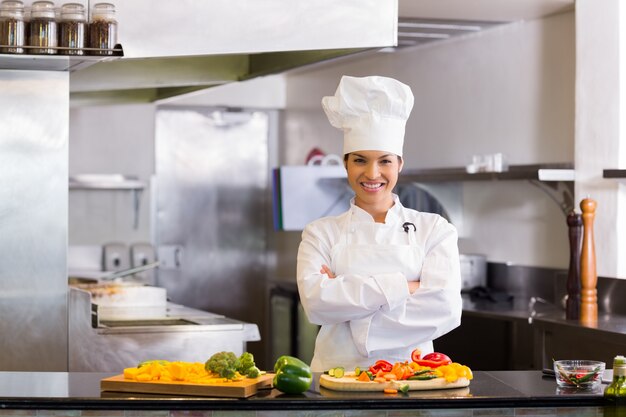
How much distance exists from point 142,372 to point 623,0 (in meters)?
3.12

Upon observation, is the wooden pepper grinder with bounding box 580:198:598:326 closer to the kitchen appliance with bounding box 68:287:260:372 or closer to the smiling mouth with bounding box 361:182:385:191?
the kitchen appliance with bounding box 68:287:260:372

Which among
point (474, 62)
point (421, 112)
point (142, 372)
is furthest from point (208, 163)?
point (142, 372)

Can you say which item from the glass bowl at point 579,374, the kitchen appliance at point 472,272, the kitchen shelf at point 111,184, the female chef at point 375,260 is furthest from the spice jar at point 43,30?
the kitchen shelf at point 111,184

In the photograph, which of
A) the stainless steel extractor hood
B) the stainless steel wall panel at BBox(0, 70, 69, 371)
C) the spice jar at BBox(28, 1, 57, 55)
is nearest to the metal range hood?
the stainless steel extractor hood

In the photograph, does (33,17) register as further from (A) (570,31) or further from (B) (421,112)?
(B) (421,112)

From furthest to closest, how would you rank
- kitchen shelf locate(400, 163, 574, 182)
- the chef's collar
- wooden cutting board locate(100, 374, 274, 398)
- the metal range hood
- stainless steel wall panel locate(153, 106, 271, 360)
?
stainless steel wall panel locate(153, 106, 271, 360) < kitchen shelf locate(400, 163, 574, 182) < the metal range hood < the chef's collar < wooden cutting board locate(100, 374, 274, 398)

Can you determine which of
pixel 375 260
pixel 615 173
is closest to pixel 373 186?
pixel 375 260

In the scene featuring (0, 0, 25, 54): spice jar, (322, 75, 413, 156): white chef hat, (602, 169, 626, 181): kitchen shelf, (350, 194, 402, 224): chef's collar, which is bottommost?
(350, 194, 402, 224): chef's collar

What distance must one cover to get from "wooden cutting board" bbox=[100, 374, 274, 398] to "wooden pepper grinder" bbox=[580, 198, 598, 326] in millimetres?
2375

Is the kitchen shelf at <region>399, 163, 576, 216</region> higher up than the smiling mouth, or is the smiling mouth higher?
the kitchen shelf at <region>399, 163, 576, 216</region>

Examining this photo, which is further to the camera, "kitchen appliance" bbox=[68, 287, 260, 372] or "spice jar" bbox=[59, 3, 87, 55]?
"kitchen appliance" bbox=[68, 287, 260, 372]

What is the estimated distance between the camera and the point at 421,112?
22.1ft

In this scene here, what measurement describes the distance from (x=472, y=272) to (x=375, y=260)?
8.68 feet

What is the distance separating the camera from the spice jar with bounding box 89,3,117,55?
11.8ft
